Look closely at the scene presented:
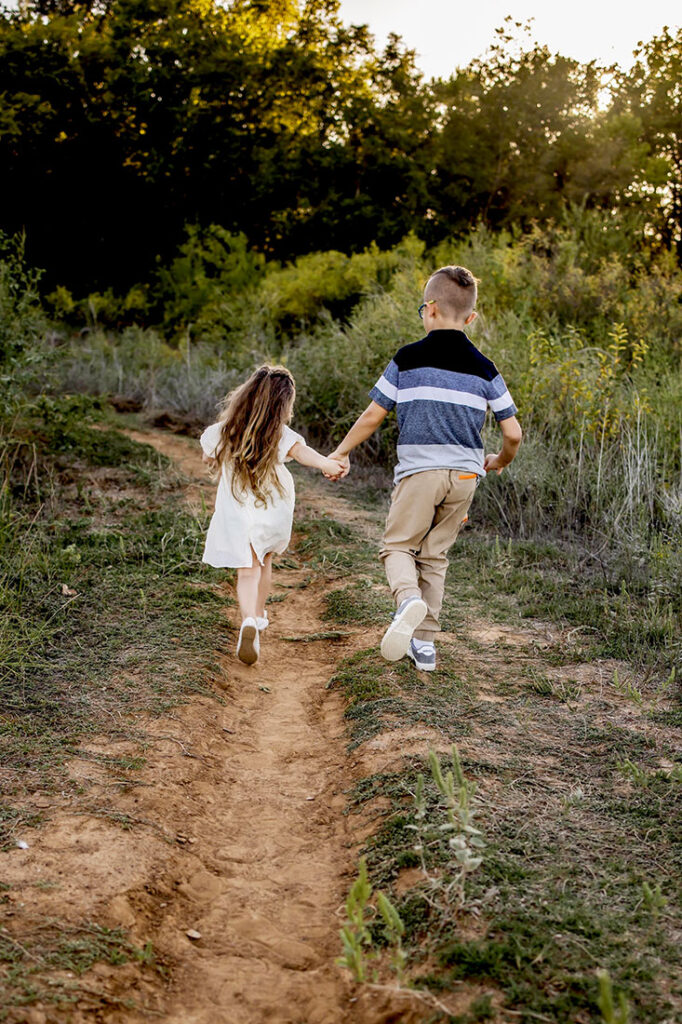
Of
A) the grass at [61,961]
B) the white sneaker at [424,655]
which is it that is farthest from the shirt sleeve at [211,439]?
the grass at [61,961]

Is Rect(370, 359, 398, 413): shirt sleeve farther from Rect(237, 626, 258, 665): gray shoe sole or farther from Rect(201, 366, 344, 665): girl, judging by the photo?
Rect(237, 626, 258, 665): gray shoe sole

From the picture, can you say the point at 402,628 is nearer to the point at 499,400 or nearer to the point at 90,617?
the point at 499,400

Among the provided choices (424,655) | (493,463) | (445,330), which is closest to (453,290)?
(445,330)

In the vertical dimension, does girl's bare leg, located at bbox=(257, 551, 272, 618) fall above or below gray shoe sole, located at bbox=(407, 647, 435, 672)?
above

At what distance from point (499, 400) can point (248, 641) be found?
1.80 m

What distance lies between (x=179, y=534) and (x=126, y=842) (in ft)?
11.7

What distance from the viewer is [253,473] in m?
4.84

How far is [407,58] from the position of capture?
71.2ft

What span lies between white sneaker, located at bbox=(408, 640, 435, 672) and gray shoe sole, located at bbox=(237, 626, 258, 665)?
819mm

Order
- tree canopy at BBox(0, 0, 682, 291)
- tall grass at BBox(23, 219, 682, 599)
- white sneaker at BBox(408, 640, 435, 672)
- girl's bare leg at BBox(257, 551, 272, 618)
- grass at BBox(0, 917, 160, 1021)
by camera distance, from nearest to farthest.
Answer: grass at BBox(0, 917, 160, 1021) < white sneaker at BBox(408, 640, 435, 672) < girl's bare leg at BBox(257, 551, 272, 618) < tall grass at BBox(23, 219, 682, 599) < tree canopy at BBox(0, 0, 682, 291)

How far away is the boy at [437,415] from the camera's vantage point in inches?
168

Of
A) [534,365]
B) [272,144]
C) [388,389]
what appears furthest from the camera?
[272,144]

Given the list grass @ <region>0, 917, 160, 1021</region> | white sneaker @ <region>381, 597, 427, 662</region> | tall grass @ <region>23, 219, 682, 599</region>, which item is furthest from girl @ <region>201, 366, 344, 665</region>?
tall grass @ <region>23, 219, 682, 599</region>

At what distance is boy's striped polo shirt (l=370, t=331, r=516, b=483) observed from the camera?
14.0 feet
